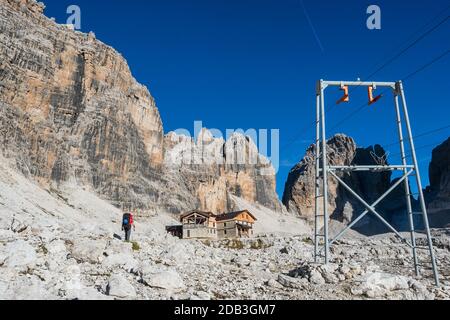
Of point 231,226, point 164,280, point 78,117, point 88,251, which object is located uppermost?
point 78,117

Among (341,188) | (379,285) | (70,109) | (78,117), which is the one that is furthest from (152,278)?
(341,188)

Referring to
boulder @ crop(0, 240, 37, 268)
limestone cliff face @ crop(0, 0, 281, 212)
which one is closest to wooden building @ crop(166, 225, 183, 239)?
limestone cliff face @ crop(0, 0, 281, 212)

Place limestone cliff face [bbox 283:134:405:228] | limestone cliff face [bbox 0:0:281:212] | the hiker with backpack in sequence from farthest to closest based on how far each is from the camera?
limestone cliff face [bbox 283:134:405:228], limestone cliff face [bbox 0:0:281:212], the hiker with backpack

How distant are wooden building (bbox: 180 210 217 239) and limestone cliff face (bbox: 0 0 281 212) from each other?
38313mm

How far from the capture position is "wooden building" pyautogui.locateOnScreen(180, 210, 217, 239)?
6750cm

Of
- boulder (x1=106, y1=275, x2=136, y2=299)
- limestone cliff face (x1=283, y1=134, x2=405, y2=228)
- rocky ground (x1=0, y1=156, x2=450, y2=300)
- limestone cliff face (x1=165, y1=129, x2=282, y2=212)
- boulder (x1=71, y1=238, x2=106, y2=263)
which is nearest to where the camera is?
boulder (x1=106, y1=275, x2=136, y2=299)

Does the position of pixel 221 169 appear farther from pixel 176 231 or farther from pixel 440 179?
pixel 176 231

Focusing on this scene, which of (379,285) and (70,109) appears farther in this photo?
(70,109)

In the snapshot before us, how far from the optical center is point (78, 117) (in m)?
104

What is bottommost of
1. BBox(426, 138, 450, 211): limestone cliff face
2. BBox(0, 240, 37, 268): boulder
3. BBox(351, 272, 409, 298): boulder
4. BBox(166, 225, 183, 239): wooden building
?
BBox(351, 272, 409, 298): boulder

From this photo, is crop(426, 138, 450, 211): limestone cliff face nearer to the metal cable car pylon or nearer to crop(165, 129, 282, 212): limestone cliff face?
crop(165, 129, 282, 212): limestone cliff face

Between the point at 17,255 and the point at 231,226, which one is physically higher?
the point at 231,226

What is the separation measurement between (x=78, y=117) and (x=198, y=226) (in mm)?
58095
